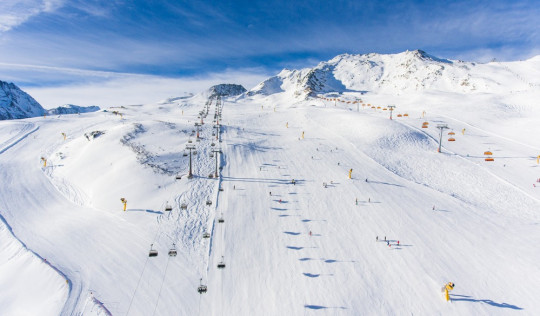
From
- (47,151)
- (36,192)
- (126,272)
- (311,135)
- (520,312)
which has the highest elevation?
(311,135)

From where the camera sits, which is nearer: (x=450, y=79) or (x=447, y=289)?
(x=447, y=289)

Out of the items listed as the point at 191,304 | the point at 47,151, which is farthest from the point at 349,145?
the point at 47,151

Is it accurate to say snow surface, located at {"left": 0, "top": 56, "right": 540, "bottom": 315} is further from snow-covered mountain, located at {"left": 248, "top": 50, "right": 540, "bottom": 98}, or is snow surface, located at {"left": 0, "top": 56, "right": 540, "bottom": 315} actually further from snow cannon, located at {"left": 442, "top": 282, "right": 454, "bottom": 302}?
snow-covered mountain, located at {"left": 248, "top": 50, "right": 540, "bottom": 98}

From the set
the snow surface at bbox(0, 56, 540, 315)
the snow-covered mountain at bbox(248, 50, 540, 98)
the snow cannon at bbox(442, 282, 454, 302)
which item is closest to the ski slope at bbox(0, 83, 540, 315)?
the snow surface at bbox(0, 56, 540, 315)

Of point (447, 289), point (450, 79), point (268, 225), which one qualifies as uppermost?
point (450, 79)

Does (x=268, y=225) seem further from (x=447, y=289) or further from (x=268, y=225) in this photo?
(x=447, y=289)

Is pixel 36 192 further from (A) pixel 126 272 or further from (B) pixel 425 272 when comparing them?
(B) pixel 425 272

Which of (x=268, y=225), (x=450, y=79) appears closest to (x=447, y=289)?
(x=268, y=225)

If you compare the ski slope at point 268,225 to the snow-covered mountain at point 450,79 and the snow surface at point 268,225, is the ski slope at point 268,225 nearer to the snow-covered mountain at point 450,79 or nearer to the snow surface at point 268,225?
the snow surface at point 268,225
